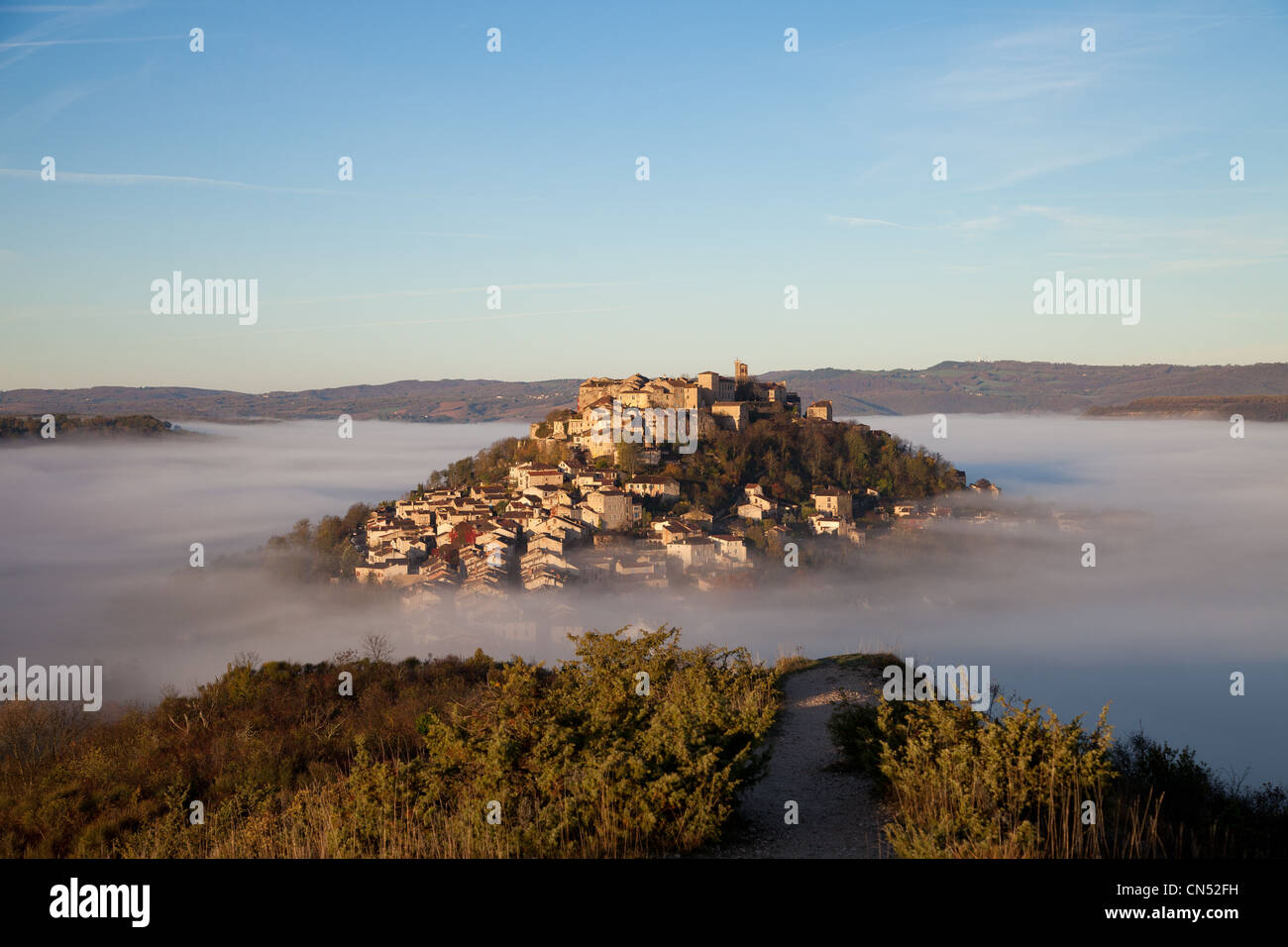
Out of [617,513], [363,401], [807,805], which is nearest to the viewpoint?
[807,805]

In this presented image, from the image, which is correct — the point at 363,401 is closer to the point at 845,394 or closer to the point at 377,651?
the point at 845,394

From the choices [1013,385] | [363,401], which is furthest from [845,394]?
[363,401]

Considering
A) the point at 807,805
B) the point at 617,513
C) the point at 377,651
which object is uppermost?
the point at 807,805

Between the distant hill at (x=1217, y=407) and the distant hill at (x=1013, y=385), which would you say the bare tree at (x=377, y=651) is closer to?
the distant hill at (x=1217, y=407)

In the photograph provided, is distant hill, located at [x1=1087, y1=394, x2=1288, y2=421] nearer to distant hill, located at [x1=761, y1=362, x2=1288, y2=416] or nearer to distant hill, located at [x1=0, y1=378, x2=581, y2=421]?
distant hill, located at [x1=761, y1=362, x2=1288, y2=416]

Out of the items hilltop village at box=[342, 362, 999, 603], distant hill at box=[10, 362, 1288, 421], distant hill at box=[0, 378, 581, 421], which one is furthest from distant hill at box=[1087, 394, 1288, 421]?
distant hill at box=[0, 378, 581, 421]

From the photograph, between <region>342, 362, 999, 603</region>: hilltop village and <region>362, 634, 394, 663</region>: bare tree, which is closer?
<region>362, 634, 394, 663</region>: bare tree
